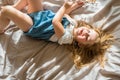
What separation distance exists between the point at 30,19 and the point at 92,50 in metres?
0.38

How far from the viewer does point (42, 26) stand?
1.32 metres

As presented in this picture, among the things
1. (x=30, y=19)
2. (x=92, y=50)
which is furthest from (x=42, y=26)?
(x=92, y=50)

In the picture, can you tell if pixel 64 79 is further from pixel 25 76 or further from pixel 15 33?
pixel 15 33

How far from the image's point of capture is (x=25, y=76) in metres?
1.28

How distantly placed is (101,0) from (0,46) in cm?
62

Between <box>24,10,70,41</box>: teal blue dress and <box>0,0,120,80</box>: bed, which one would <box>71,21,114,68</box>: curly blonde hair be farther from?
<box>24,10,70,41</box>: teal blue dress

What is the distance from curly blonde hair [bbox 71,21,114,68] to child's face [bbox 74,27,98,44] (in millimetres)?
31

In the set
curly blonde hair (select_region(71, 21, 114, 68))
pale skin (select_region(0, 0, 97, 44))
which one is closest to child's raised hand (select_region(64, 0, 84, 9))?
pale skin (select_region(0, 0, 97, 44))

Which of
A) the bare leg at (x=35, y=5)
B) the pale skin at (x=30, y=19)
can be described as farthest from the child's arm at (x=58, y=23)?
the bare leg at (x=35, y=5)

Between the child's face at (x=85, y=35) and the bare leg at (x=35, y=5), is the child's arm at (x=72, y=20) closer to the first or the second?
the child's face at (x=85, y=35)

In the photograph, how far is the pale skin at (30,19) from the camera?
128cm

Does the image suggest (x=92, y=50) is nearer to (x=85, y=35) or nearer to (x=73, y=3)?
(x=85, y=35)

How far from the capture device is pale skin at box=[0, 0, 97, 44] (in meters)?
1.28

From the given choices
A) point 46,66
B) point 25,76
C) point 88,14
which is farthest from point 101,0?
point 25,76
